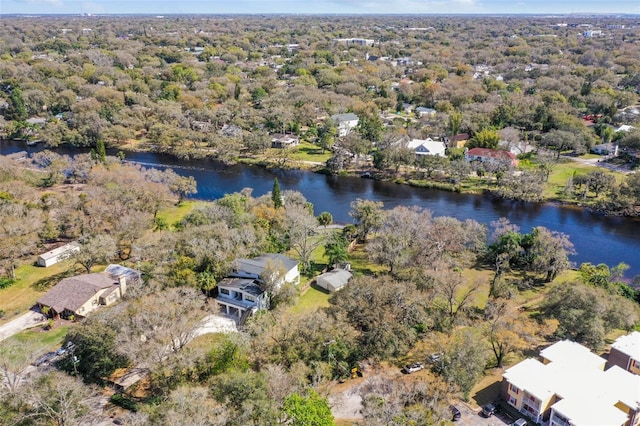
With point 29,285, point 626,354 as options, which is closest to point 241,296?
point 29,285

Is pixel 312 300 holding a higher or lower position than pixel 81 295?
lower

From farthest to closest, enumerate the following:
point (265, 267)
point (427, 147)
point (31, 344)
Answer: point (427, 147), point (265, 267), point (31, 344)

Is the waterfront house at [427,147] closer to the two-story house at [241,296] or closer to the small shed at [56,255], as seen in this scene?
the two-story house at [241,296]

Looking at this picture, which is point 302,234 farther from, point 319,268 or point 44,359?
point 44,359

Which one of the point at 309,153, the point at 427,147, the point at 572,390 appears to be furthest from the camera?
the point at 309,153

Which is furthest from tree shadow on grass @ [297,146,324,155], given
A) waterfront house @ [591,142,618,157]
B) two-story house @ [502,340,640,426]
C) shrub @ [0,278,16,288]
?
two-story house @ [502,340,640,426]

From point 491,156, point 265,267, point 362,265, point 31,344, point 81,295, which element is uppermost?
point 265,267

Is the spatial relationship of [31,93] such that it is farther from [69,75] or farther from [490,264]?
[490,264]
